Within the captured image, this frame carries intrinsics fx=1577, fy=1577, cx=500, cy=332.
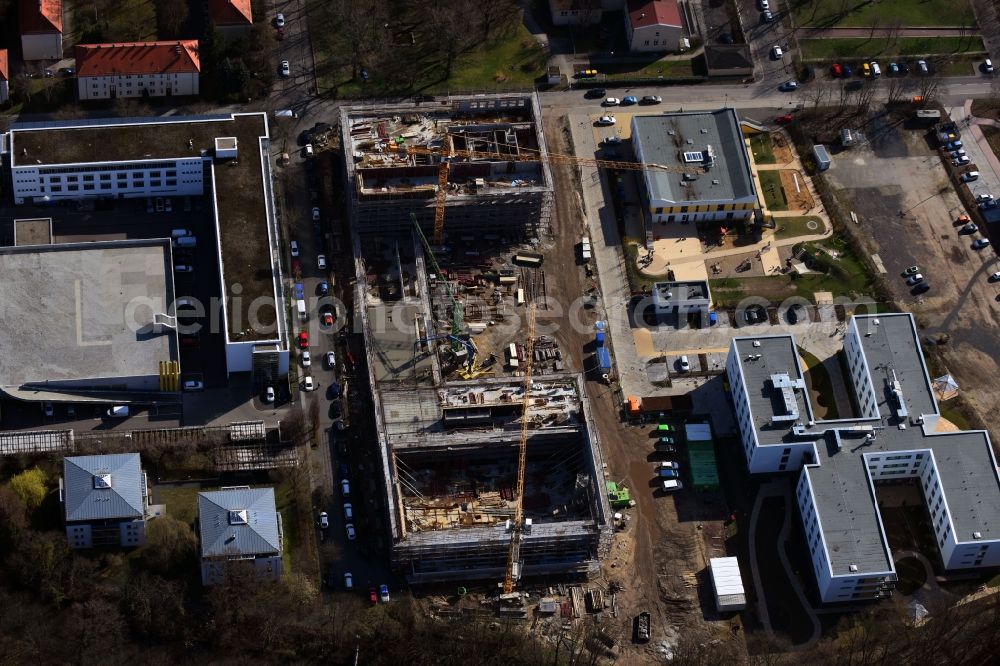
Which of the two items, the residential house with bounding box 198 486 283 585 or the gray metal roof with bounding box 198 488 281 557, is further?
the gray metal roof with bounding box 198 488 281 557

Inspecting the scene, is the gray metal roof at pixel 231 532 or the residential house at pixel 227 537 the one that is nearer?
the residential house at pixel 227 537

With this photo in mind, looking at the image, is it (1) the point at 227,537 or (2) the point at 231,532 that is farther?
(2) the point at 231,532

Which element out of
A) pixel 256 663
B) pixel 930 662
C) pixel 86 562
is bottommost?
pixel 930 662

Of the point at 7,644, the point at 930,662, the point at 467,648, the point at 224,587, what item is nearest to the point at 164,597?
the point at 224,587

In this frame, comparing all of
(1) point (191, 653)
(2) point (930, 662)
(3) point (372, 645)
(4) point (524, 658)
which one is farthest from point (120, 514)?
(2) point (930, 662)

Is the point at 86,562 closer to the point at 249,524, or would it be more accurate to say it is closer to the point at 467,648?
the point at 249,524

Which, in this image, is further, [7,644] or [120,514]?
[120,514]

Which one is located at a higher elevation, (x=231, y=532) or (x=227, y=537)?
(x=231, y=532)

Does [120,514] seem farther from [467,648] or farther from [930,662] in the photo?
[930,662]

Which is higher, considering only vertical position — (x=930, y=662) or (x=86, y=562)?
(x=86, y=562)
